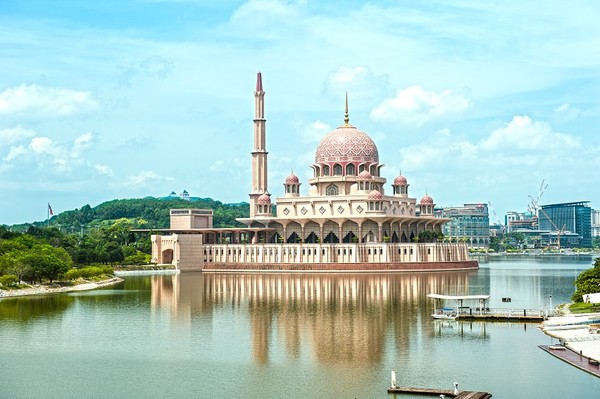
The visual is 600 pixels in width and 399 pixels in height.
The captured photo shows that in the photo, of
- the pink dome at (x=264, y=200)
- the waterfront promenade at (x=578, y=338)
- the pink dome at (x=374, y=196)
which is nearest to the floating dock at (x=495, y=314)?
the waterfront promenade at (x=578, y=338)

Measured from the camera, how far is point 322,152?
114625mm

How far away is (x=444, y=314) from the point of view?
52.2 m

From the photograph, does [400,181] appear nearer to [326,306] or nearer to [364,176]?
[364,176]

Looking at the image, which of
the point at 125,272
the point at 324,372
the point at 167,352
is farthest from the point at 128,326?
the point at 125,272

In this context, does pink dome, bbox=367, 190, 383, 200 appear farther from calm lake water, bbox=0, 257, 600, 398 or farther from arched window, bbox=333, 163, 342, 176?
calm lake water, bbox=0, 257, 600, 398

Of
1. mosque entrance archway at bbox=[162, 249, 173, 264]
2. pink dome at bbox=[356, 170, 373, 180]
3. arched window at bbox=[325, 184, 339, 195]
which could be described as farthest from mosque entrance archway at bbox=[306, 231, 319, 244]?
mosque entrance archway at bbox=[162, 249, 173, 264]

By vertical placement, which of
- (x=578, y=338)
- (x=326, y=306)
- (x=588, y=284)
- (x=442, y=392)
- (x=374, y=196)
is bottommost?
(x=442, y=392)

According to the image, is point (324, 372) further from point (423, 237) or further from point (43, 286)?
point (423, 237)

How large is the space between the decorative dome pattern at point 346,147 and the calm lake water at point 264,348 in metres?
45.3

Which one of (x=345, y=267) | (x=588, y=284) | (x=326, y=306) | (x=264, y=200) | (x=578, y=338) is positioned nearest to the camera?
(x=578, y=338)

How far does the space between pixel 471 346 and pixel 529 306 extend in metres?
19.1

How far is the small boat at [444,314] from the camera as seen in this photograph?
168 ft

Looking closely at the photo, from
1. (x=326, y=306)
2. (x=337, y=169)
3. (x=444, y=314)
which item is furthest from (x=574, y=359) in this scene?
(x=337, y=169)

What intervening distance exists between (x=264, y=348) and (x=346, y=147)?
73463mm
